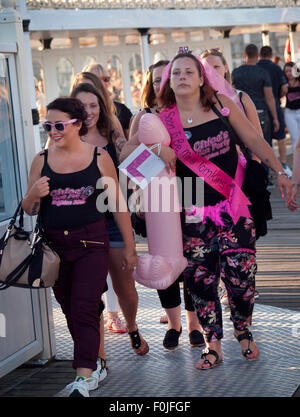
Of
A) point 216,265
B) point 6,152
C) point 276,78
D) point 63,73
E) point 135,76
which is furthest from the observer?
point 135,76

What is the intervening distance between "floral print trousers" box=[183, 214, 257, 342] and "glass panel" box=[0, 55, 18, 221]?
1.14m

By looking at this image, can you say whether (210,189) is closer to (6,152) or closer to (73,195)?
(73,195)

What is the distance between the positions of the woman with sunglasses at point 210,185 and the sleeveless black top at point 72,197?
20.4 inches

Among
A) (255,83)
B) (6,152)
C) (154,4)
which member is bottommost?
(6,152)

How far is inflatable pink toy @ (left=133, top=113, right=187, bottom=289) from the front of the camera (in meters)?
5.11

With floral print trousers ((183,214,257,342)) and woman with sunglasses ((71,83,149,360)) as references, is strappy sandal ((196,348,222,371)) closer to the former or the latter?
floral print trousers ((183,214,257,342))

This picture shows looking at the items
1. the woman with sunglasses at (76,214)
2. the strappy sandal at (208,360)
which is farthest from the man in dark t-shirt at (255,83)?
the woman with sunglasses at (76,214)

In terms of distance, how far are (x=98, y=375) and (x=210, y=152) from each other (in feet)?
4.81

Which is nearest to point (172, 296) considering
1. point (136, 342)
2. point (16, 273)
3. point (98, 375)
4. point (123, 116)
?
point (136, 342)

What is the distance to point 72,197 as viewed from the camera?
4770mm

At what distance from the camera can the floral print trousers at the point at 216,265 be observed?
517cm

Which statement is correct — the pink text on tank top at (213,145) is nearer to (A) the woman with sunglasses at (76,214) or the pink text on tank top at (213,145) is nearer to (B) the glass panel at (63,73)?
(A) the woman with sunglasses at (76,214)

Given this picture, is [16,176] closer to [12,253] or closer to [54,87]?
[12,253]
